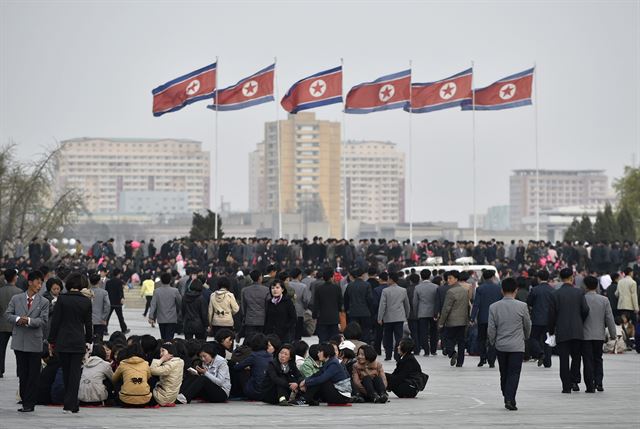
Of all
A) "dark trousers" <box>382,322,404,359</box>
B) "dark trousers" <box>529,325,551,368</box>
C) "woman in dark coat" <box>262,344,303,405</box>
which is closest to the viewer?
"woman in dark coat" <box>262,344,303,405</box>

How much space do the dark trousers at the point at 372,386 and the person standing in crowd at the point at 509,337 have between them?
1.65 meters

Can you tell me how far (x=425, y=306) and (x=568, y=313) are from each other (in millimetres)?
6912

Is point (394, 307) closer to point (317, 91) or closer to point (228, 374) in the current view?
point (228, 374)

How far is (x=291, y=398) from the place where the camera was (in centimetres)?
1894

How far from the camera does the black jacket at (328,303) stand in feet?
83.4

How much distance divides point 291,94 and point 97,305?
85.8 feet

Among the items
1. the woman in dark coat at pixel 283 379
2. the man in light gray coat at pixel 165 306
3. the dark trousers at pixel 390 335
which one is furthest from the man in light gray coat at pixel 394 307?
the woman in dark coat at pixel 283 379

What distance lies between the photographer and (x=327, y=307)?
83.4 feet

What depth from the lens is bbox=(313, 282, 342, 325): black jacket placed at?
2541cm

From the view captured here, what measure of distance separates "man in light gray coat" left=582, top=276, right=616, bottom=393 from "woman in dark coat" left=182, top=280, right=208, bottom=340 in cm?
676

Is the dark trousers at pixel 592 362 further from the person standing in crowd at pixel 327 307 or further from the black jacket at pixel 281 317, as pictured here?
the person standing in crowd at pixel 327 307

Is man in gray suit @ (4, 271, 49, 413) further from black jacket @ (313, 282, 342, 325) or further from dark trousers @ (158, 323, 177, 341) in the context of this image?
black jacket @ (313, 282, 342, 325)

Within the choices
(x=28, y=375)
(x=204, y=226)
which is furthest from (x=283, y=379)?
(x=204, y=226)

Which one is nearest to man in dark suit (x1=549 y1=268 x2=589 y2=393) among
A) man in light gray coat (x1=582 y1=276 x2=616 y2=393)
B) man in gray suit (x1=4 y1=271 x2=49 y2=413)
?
man in light gray coat (x1=582 y1=276 x2=616 y2=393)
